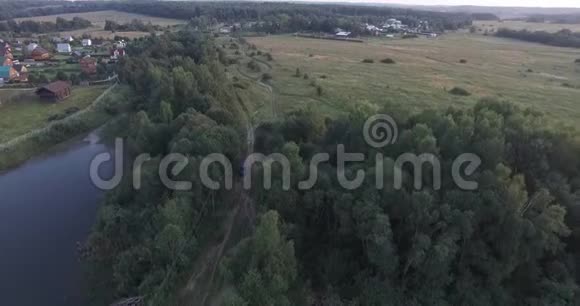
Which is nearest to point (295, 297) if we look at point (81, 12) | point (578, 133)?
point (578, 133)

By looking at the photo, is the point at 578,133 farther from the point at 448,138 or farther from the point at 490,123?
the point at 448,138

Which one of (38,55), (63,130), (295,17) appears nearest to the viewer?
(63,130)

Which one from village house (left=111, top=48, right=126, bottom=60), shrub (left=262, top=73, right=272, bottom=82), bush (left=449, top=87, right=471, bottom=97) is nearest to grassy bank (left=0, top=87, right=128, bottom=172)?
shrub (left=262, top=73, right=272, bottom=82)

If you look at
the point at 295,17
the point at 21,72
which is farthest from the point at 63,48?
the point at 295,17

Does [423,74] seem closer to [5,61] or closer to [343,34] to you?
[343,34]

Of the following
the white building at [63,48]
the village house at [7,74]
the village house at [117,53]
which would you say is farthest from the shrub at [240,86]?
the white building at [63,48]

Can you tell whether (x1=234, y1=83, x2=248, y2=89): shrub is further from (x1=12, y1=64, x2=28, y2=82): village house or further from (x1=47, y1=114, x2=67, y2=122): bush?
(x1=12, y1=64, x2=28, y2=82): village house
